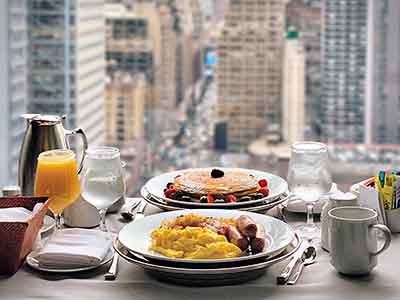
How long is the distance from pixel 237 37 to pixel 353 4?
0.49 meters

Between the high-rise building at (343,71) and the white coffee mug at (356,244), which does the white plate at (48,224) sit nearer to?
the white coffee mug at (356,244)

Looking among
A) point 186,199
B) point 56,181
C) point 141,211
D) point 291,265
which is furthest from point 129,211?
point 291,265

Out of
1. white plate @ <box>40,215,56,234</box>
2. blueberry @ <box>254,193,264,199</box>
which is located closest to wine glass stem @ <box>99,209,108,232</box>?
white plate @ <box>40,215,56,234</box>

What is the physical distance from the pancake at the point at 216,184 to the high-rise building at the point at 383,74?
1.67 meters

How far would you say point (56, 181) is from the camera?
1.66 m

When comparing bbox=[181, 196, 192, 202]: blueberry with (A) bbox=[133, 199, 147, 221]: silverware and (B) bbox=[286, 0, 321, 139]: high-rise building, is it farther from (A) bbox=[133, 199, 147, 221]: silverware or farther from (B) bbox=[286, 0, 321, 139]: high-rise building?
(B) bbox=[286, 0, 321, 139]: high-rise building

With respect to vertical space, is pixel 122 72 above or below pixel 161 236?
above

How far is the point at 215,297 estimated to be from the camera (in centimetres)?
138

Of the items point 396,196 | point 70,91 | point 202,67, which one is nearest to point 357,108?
point 202,67

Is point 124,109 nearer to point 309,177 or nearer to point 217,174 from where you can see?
point 217,174

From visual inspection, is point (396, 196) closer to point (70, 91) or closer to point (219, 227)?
point (219, 227)

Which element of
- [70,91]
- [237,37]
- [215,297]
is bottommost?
[215,297]

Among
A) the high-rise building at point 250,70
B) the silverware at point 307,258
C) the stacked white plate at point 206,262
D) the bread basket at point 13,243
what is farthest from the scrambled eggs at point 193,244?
the high-rise building at point 250,70

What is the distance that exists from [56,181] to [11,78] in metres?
1.94
